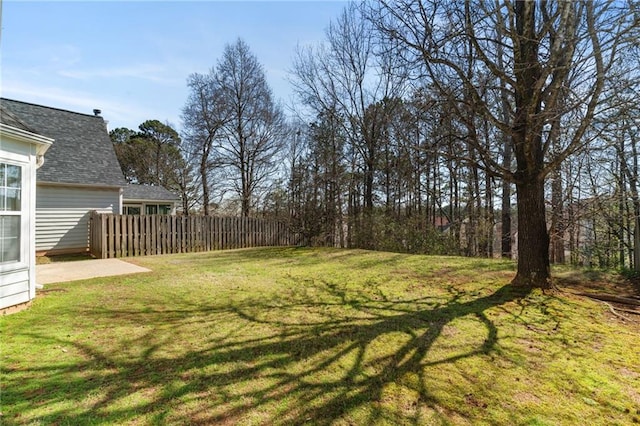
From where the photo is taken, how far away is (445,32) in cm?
460

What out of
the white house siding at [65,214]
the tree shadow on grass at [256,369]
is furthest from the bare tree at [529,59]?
the white house siding at [65,214]

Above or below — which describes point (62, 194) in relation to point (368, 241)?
above

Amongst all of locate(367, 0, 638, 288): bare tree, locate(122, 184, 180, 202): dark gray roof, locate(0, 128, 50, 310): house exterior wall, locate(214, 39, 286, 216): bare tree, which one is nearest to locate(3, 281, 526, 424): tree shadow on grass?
locate(0, 128, 50, 310): house exterior wall

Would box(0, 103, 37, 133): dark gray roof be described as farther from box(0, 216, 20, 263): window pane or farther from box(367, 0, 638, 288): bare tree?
box(367, 0, 638, 288): bare tree

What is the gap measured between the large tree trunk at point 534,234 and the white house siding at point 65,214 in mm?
12546

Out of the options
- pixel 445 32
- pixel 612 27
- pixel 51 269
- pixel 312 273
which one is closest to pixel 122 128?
pixel 51 269

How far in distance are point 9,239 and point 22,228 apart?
200mm

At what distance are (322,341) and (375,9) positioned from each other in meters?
5.23

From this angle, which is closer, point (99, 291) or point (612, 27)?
point (612, 27)

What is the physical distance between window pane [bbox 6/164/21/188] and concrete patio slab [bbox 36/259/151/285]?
2.64 m

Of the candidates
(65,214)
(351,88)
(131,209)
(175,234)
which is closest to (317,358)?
(175,234)

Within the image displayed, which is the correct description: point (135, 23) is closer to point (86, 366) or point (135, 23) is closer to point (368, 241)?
point (86, 366)

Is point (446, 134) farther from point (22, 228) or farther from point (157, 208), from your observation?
point (157, 208)

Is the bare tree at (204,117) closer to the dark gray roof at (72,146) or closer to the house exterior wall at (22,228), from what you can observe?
the dark gray roof at (72,146)
